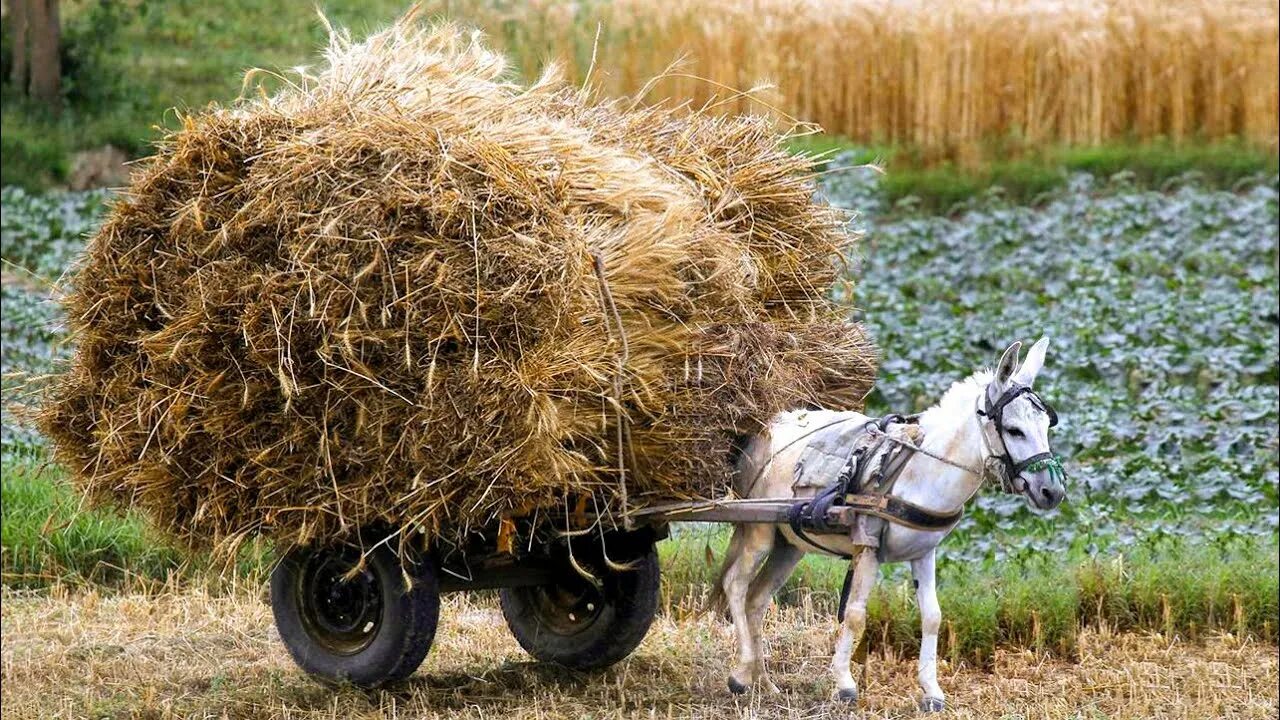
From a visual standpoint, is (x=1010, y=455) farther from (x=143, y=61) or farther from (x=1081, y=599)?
(x=143, y=61)

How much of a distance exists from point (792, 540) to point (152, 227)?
2755mm

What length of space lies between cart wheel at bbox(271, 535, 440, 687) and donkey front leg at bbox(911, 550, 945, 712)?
1.85 m

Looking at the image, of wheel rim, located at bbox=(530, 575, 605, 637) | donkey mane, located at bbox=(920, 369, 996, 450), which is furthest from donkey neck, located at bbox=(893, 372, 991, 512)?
wheel rim, located at bbox=(530, 575, 605, 637)

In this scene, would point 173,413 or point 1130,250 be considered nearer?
point 173,413

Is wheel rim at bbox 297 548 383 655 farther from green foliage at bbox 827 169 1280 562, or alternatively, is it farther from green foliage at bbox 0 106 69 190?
green foliage at bbox 0 106 69 190

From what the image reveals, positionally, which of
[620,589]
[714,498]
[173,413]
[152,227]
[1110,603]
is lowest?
[1110,603]

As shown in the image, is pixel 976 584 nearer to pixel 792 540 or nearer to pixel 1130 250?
pixel 792 540

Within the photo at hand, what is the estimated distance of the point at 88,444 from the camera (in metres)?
6.52

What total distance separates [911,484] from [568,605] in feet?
5.93

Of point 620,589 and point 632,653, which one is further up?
point 620,589

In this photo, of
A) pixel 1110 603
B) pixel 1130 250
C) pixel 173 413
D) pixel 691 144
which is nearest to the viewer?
pixel 173 413

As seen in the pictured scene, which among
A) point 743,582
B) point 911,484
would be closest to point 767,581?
point 743,582

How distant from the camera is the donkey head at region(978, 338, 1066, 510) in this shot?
5.70 metres

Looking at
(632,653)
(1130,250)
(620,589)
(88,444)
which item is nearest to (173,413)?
(88,444)
